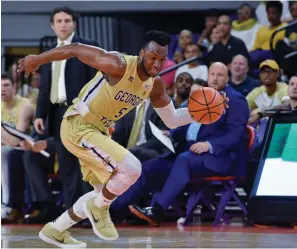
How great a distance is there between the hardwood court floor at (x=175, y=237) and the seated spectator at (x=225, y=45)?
132 inches

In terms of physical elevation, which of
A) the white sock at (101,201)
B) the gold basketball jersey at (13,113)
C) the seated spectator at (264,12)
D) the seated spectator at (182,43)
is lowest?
the white sock at (101,201)

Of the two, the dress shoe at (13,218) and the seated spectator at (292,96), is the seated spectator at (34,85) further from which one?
the seated spectator at (292,96)

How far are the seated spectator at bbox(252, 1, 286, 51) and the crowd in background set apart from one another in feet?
0.05

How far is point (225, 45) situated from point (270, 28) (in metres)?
0.94

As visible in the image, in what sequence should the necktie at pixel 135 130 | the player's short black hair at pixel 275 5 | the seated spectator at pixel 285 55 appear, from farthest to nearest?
the player's short black hair at pixel 275 5, the seated spectator at pixel 285 55, the necktie at pixel 135 130

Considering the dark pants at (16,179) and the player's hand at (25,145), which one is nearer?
the player's hand at (25,145)

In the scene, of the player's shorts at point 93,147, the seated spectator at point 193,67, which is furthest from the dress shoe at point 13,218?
the player's shorts at point 93,147

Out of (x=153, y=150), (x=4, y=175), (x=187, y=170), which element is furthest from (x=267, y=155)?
(x=4, y=175)

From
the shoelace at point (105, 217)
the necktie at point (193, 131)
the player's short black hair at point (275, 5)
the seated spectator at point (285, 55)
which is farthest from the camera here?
the player's short black hair at point (275, 5)

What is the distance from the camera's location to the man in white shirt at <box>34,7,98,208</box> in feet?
30.6

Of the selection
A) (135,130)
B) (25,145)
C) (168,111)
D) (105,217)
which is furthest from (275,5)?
(105,217)

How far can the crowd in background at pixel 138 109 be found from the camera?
31.2 ft

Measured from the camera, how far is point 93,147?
23.0 ft

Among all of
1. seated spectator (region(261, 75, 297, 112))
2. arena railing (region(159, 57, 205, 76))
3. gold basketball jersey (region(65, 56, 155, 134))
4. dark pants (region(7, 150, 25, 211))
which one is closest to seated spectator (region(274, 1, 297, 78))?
arena railing (region(159, 57, 205, 76))
